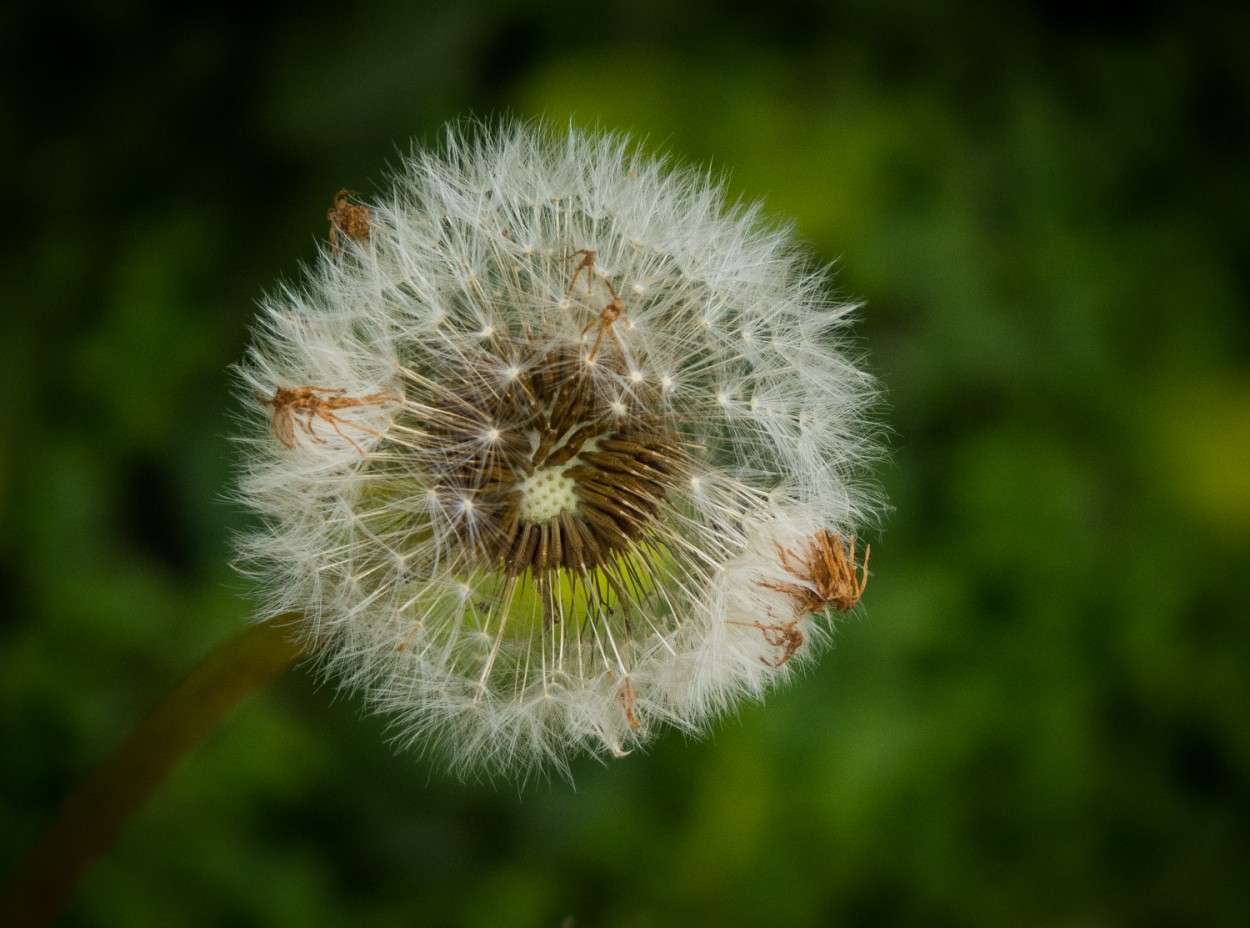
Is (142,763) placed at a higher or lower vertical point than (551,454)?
lower

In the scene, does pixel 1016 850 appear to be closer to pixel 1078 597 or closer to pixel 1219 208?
pixel 1078 597

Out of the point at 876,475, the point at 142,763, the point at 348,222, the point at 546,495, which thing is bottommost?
the point at 142,763

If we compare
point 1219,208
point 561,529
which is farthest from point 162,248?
point 1219,208

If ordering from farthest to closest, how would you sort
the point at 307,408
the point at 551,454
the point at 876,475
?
the point at 876,475 < the point at 551,454 < the point at 307,408

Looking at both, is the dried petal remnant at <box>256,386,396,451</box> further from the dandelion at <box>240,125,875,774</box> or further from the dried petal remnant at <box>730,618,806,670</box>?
the dried petal remnant at <box>730,618,806,670</box>

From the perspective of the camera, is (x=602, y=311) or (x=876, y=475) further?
(x=876, y=475)

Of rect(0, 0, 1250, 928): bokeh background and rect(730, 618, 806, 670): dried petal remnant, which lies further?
rect(0, 0, 1250, 928): bokeh background

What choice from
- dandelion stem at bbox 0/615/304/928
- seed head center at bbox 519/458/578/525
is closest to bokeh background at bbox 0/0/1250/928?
dandelion stem at bbox 0/615/304/928

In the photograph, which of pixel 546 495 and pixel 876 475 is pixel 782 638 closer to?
pixel 546 495

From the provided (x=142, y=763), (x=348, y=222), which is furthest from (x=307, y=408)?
(x=142, y=763)
